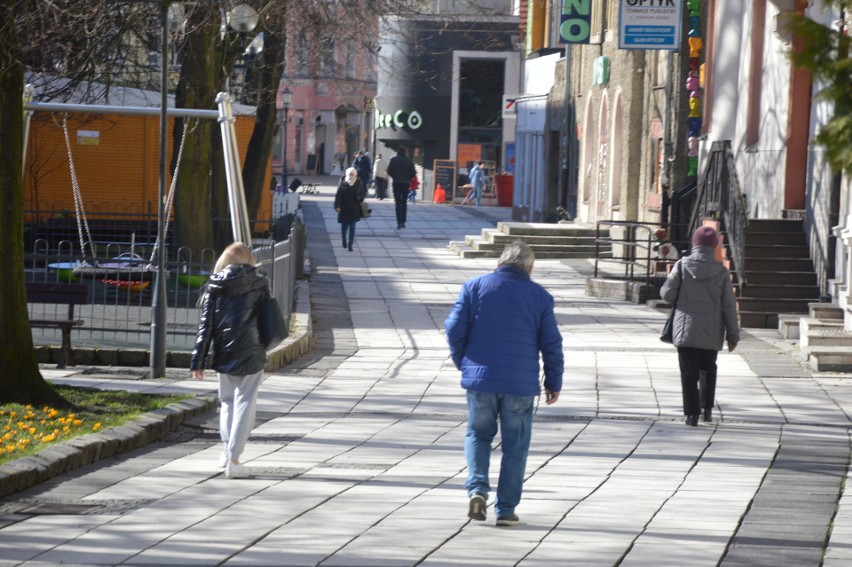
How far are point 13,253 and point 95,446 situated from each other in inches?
85.8

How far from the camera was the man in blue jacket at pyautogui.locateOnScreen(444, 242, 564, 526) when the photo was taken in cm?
757

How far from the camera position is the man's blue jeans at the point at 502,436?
24.8 ft

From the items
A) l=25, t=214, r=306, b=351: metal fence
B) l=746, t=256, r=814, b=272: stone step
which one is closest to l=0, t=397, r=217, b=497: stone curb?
l=25, t=214, r=306, b=351: metal fence

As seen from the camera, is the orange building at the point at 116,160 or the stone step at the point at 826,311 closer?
the stone step at the point at 826,311

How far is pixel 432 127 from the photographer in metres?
57.5

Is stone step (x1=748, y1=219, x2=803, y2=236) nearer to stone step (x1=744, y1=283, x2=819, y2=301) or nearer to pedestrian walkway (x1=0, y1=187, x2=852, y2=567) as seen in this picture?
stone step (x1=744, y1=283, x2=819, y2=301)

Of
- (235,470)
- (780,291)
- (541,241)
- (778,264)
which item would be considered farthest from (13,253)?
(541,241)

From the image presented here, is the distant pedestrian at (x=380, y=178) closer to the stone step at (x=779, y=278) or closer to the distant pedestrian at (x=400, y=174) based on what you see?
the distant pedestrian at (x=400, y=174)

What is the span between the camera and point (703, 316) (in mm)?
11711

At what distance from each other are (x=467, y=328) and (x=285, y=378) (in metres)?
6.47

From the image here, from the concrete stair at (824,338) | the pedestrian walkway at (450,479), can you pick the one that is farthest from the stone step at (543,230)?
the pedestrian walkway at (450,479)

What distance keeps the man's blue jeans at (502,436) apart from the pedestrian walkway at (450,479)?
22cm

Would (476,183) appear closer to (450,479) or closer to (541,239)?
(541,239)

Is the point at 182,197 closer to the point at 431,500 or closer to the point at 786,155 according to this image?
the point at 786,155
